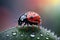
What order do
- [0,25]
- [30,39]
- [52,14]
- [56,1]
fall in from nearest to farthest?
1. [30,39]
2. [0,25]
3. [56,1]
4. [52,14]

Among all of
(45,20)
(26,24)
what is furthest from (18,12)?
(26,24)

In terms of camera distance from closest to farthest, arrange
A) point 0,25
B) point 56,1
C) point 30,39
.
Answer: point 30,39, point 0,25, point 56,1

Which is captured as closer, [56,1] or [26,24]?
[26,24]

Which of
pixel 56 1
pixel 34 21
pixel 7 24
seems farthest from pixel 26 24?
pixel 56 1

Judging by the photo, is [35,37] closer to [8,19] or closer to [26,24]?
[26,24]

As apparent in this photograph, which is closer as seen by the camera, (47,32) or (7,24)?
(47,32)

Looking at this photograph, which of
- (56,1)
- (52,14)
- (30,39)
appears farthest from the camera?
(52,14)

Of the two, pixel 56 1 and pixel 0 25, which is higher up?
pixel 56 1

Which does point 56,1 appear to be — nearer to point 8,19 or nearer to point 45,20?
point 45,20

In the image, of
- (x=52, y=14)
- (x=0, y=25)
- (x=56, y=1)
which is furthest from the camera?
(x=52, y=14)
